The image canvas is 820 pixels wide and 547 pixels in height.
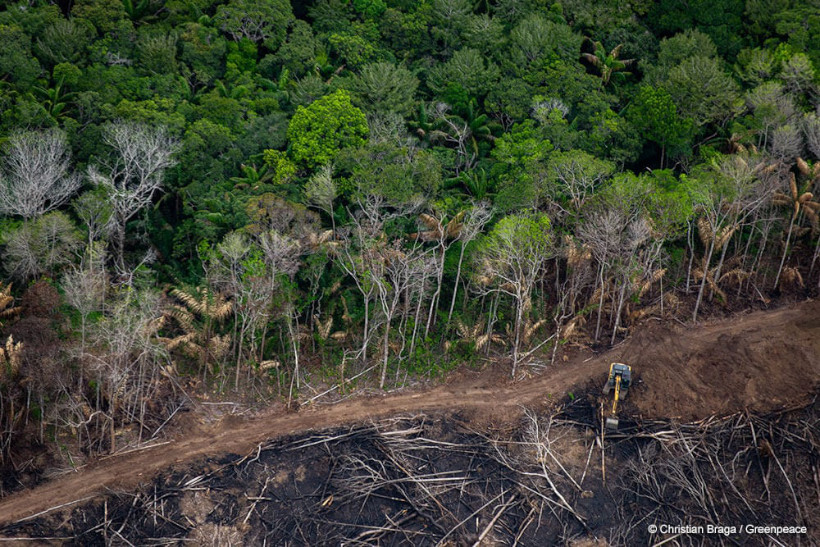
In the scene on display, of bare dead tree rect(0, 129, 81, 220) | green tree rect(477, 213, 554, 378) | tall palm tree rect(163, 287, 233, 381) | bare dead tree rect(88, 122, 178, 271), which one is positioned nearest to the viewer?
green tree rect(477, 213, 554, 378)

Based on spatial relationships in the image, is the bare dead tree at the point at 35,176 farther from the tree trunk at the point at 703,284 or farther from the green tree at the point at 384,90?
the tree trunk at the point at 703,284

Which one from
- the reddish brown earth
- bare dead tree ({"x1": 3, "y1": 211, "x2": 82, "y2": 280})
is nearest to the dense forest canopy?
bare dead tree ({"x1": 3, "y1": 211, "x2": 82, "y2": 280})

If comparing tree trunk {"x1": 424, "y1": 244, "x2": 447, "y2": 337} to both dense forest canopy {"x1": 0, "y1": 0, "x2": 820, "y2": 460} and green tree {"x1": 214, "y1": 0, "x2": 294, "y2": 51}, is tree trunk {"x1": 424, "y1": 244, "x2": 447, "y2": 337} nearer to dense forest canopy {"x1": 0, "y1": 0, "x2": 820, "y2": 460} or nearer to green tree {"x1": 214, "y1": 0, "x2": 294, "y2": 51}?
dense forest canopy {"x1": 0, "y1": 0, "x2": 820, "y2": 460}

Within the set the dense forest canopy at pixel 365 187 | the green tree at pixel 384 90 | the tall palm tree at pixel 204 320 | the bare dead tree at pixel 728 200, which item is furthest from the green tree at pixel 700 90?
the tall palm tree at pixel 204 320

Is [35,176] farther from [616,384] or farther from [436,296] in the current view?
[616,384]

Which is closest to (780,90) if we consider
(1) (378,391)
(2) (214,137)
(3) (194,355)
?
(1) (378,391)
